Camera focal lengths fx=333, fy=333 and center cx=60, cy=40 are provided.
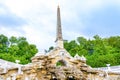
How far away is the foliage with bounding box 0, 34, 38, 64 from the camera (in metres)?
40.0

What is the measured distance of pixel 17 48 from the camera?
40.1m

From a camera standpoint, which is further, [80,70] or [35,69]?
[80,70]

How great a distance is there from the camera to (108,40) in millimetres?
48000

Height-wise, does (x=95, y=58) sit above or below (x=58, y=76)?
above

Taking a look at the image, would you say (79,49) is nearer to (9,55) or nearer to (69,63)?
(9,55)

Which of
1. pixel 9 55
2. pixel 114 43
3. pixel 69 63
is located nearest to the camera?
pixel 69 63

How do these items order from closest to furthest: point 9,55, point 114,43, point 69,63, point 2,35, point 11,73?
point 11,73
point 69,63
point 9,55
point 2,35
point 114,43

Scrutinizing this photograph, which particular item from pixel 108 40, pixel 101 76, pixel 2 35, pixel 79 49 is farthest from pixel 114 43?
pixel 101 76

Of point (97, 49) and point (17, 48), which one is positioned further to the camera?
point (97, 49)

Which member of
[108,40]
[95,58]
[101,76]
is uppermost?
[108,40]

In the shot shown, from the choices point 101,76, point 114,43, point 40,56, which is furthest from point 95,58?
point 40,56

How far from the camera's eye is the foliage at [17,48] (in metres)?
40.0

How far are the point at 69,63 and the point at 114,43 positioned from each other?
2618 cm

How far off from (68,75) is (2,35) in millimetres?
22831
